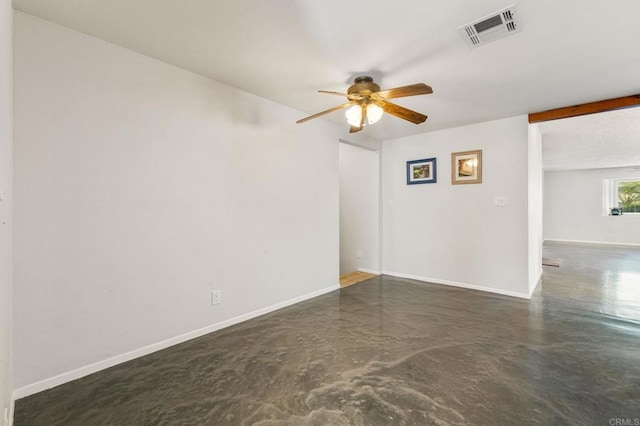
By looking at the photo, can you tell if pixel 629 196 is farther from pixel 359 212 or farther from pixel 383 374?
pixel 383 374

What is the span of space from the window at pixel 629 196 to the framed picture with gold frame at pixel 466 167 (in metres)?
7.57

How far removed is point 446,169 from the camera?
13.3 ft

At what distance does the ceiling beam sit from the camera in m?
2.83

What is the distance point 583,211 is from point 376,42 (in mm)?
9719

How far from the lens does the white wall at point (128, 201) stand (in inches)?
64.9

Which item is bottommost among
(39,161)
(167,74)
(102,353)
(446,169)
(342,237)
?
(102,353)

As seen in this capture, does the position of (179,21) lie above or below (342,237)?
above

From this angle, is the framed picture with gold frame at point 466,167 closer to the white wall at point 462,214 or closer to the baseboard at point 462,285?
the white wall at point 462,214

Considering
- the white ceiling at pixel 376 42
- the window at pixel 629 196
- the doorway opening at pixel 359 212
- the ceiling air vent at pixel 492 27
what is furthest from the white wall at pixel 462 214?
the window at pixel 629 196

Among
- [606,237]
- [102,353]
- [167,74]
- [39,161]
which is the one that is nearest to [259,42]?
[167,74]

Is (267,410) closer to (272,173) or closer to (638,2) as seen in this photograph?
(272,173)

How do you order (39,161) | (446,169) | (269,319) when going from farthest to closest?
(446,169), (269,319), (39,161)

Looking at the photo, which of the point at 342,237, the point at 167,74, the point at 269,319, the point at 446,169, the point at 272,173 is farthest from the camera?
the point at 342,237

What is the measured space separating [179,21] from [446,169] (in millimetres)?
3624
